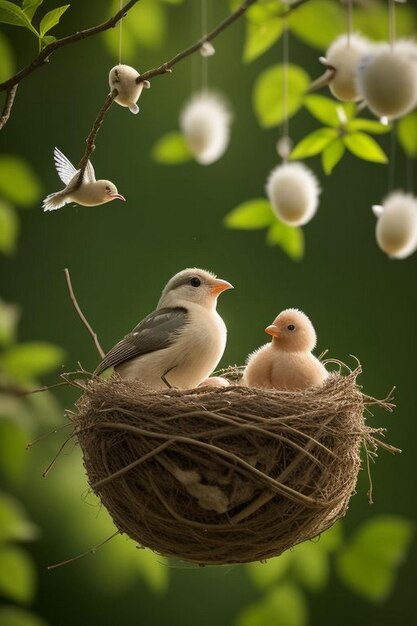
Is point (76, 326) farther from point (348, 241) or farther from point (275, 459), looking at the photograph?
point (275, 459)

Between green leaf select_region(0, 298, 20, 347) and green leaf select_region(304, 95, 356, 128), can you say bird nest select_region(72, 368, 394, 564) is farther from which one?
green leaf select_region(304, 95, 356, 128)

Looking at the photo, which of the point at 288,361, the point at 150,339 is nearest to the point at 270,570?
the point at 288,361

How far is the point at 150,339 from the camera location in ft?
5.81

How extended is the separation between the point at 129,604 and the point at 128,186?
1131 millimetres

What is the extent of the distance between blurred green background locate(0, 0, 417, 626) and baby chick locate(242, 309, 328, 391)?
0.61 m

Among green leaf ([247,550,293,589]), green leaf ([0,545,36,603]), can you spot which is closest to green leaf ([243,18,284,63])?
green leaf ([0,545,36,603])

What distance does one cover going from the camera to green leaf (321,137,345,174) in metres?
1.71

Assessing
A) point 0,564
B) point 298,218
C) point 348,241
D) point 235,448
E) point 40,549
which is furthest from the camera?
point 348,241

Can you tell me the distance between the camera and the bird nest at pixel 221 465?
151 centimetres

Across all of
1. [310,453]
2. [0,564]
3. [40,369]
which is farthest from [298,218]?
[0,564]

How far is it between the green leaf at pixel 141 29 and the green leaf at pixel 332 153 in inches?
27.2

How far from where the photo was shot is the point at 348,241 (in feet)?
9.29

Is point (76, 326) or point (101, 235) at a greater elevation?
point (101, 235)

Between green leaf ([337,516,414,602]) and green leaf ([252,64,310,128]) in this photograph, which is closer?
green leaf ([252,64,310,128])
